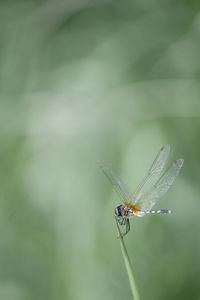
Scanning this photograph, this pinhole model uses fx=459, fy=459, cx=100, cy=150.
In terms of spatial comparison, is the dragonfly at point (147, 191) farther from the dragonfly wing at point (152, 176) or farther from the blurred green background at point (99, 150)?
the blurred green background at point (99, 150)

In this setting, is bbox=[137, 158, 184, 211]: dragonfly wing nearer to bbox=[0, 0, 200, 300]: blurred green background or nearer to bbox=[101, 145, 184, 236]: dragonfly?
bbox=[101, 145, 184, 236]: dragonfly

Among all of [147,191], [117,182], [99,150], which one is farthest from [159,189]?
[99,150]

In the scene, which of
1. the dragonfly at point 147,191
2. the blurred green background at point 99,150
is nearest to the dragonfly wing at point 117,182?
the dragonfly at point 147,191

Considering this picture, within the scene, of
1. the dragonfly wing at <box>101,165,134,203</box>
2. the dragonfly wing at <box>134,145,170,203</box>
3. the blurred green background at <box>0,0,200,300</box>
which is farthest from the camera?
the blurred green background at <box>0,0,200,300</box>

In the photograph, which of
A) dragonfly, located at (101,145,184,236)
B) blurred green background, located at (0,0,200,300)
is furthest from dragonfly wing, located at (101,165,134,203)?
blurred green background, located at (0,0,200,300)

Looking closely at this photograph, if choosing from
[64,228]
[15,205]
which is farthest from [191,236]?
[15,205]

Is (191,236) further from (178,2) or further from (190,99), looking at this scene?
(178,2)

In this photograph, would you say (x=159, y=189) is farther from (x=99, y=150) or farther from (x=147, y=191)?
(x=99, y=150)
